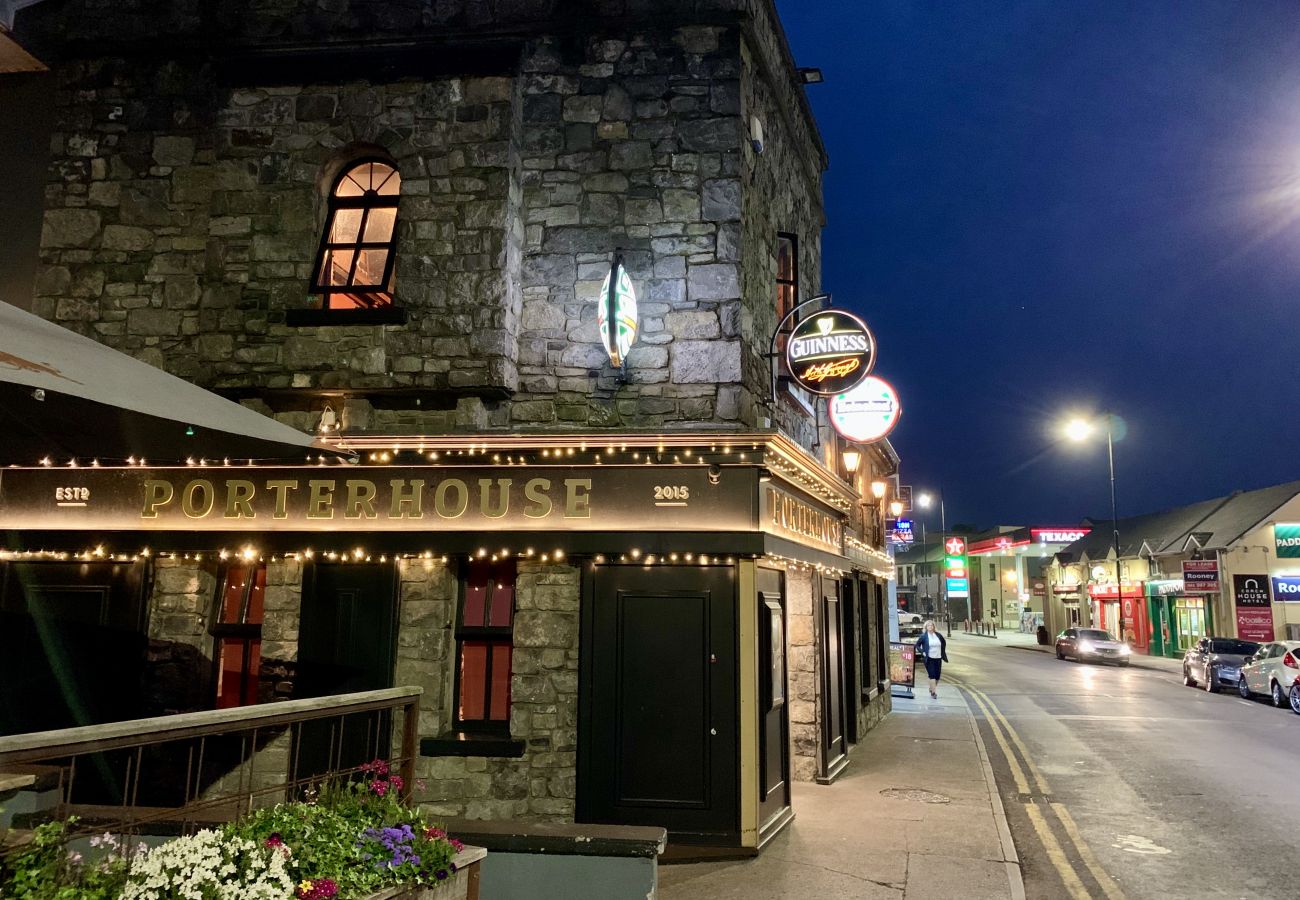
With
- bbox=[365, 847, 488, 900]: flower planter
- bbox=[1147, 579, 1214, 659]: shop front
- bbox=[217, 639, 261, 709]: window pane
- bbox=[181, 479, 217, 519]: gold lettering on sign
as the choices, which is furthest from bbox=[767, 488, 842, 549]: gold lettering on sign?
bbox=[1147, 579, 1214, 659]: shop front

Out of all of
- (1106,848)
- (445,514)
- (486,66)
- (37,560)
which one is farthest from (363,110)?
(1106,848)

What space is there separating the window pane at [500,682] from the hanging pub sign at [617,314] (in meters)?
3.19

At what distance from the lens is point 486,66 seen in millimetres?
9867

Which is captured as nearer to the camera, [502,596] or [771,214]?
[502,596]

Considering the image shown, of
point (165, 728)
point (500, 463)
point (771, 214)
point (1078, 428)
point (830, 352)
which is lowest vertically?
point (165, 728)

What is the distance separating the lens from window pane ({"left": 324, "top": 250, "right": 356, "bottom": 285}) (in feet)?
33.7

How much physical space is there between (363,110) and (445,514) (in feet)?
15.0

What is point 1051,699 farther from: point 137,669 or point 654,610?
point 137,669

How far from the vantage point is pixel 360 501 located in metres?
9.38

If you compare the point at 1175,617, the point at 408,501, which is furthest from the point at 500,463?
the point at 1175,617

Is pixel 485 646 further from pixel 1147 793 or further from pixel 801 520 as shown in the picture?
pixel 1147 793

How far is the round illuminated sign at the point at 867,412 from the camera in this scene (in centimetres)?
1420

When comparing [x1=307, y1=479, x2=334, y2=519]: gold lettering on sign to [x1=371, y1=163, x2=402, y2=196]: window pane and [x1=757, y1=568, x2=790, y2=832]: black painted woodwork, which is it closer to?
[x1=371, y1=163, x2=402, y2=196]: window pane

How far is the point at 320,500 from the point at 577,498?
2.74 meters
